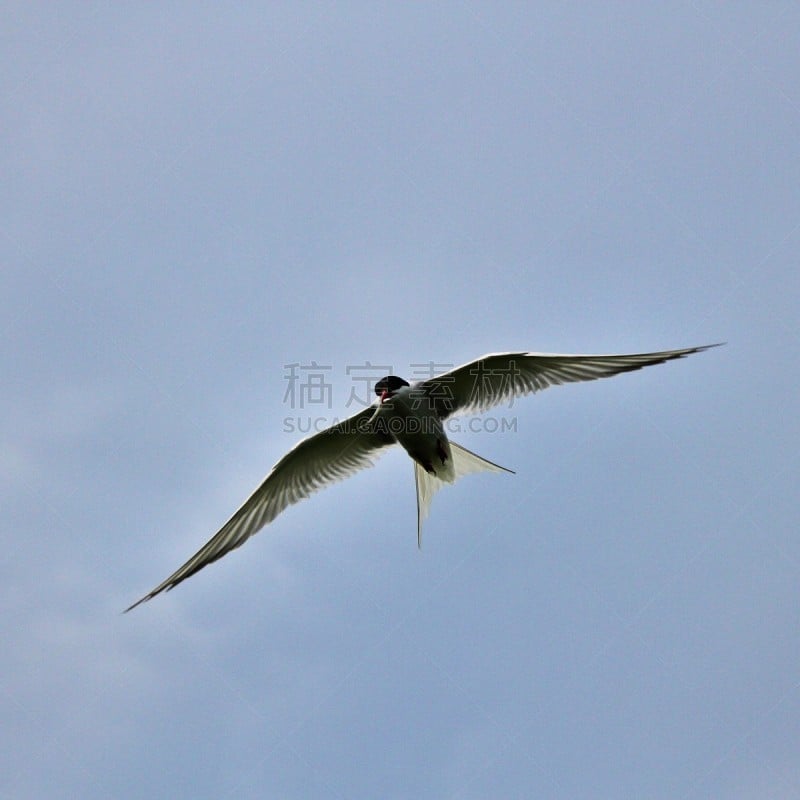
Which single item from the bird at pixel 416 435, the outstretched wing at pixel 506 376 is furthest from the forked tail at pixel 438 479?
the outstretched wing at pixel 506 376

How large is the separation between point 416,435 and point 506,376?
1237 millimetres

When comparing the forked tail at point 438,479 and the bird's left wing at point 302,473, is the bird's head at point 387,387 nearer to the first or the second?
the bird's left wing at point 302,473

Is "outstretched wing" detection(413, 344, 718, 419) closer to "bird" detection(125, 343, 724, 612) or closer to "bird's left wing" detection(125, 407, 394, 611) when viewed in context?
"bird" detection(125, 343, 724, 612)

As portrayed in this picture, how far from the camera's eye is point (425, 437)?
33.6 ft

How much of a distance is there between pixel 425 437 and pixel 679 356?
9.63 ft

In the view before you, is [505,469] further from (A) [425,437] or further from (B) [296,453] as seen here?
(B) [296,453]

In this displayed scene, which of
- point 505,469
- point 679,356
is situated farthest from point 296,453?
point 679,356

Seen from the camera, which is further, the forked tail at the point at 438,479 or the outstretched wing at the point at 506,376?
the forked tail at the point at 438,479

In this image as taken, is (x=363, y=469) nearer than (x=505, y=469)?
No

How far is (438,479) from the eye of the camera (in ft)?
35.4

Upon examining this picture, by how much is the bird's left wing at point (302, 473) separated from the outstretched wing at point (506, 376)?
0.86 m

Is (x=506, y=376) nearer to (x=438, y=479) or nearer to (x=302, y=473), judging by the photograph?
(x=438, y=479)

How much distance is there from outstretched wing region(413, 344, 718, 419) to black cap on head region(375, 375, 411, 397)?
218mm

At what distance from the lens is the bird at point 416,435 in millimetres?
9969
